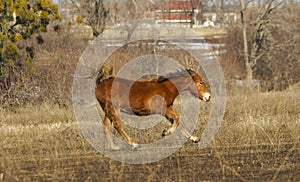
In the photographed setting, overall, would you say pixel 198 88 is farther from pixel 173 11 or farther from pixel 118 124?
pixel 173 11

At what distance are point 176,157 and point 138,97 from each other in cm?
175

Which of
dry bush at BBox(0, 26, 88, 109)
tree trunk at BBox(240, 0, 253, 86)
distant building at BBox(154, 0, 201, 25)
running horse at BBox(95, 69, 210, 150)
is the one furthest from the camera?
distant building at BBox(154, 0, 201, 25)

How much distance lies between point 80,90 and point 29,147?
21.6 feet

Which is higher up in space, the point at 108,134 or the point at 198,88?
the point at 198,88

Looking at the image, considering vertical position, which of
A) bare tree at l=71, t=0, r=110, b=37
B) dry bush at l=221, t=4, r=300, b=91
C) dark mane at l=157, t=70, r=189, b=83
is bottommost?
dry bush at l=221, t=4, r=300, b=91

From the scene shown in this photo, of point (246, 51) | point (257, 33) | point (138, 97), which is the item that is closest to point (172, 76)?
point (138, 97)

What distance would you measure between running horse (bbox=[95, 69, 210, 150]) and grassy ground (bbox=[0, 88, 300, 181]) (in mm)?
621

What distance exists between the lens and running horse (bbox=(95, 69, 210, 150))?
9930 millimetres

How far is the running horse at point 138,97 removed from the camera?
9930 millimetres

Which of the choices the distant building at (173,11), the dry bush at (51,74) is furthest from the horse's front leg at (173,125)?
the distant building at (173,11)

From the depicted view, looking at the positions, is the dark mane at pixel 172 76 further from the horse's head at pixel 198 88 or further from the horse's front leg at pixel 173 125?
the horse's front leg at pixel 173 125

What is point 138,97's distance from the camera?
395 inches

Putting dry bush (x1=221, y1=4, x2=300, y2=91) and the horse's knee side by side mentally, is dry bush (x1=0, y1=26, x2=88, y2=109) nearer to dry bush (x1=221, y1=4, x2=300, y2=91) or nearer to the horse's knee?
the horse's knee

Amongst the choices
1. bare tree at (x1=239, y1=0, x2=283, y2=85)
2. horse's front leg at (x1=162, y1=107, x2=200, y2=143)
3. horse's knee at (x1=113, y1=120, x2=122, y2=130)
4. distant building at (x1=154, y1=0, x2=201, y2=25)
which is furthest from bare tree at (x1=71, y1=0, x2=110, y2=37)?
horse's knee at (x1=113, y1=120, x2=122, y2=130)
